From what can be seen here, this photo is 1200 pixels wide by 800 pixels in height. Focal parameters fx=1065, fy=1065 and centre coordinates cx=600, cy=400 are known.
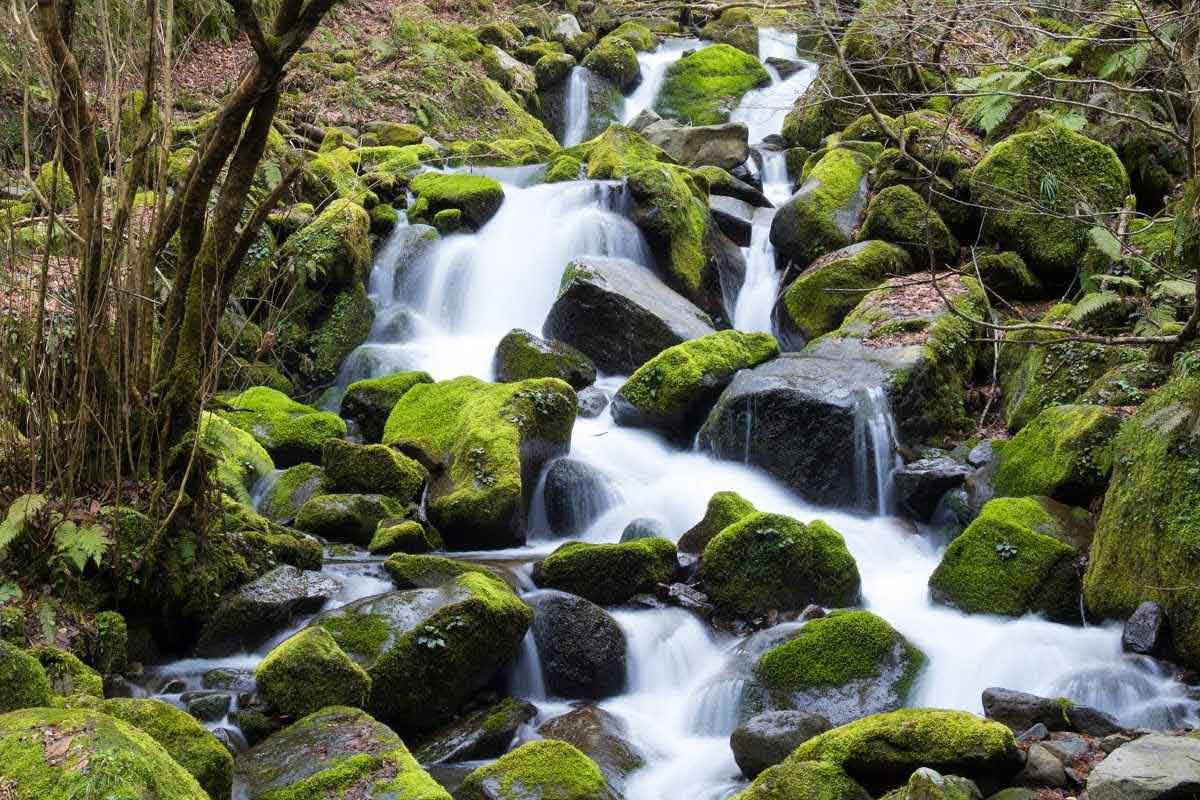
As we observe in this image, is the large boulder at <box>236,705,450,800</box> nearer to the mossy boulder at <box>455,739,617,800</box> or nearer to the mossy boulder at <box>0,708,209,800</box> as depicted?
the mossy boulder at <box>455,739,617,800</box>

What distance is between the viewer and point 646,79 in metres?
23.9

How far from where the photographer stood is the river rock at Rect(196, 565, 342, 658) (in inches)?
251

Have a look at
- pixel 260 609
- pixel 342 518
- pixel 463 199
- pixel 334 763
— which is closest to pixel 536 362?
pixel 342 518

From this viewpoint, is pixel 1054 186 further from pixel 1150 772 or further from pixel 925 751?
pixel 1150 772

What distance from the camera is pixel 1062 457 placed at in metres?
8.48

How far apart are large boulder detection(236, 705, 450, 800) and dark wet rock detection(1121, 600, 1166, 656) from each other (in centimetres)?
458

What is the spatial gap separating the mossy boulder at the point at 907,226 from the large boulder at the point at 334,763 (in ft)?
31.4

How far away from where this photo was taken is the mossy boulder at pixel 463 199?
1523cm

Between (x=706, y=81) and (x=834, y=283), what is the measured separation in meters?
12.2

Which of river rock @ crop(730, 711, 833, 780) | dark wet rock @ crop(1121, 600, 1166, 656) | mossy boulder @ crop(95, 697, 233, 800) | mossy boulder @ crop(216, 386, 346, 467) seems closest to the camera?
mossy boulder @ crop(95, 697, 233, 800)

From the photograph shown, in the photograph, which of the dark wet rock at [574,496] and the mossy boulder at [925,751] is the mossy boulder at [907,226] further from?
the mossy boulder at [925,751]

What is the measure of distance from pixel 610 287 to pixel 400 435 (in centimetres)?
344

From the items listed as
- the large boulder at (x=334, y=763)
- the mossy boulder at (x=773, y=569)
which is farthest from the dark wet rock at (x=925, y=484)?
the large boulder at (x=334, y=763)

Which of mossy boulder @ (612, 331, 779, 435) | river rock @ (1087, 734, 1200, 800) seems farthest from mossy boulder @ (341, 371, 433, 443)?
river rock @ (1087, 734, 1200, 800)
